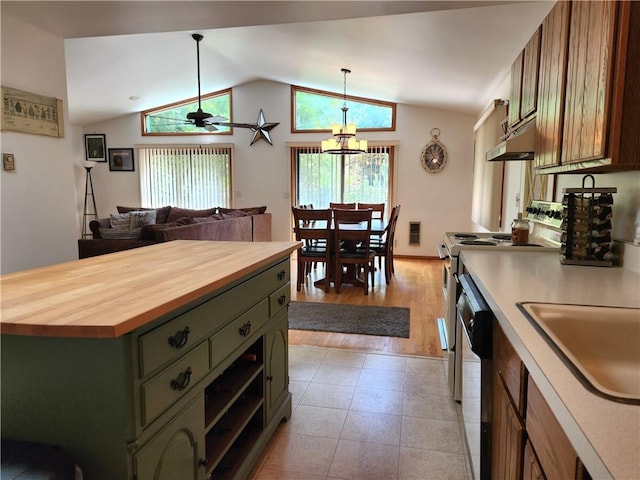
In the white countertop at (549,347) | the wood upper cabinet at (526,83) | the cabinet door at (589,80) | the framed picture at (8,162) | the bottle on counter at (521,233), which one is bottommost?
the white countertop at (549,347)

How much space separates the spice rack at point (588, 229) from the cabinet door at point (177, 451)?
1593 millimetres

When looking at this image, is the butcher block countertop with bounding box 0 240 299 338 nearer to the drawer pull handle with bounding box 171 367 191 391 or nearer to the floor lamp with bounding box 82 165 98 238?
the drawer pull handle with bounding box 171 367 191 391

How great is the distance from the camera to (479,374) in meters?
1.44

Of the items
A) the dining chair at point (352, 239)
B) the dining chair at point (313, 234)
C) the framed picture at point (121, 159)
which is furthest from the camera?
the framed picture at point (121, 159)

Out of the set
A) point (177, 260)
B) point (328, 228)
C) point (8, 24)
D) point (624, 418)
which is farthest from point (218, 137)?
point (624, 418)

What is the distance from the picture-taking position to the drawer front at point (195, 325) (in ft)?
3.43

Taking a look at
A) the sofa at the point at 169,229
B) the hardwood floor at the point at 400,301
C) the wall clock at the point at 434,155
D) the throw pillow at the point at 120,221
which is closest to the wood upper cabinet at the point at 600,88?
the hardwood floor at the point at 400,301

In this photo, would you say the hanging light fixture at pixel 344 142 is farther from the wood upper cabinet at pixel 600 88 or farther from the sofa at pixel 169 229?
the wood upper cabinet at pixel 600 88

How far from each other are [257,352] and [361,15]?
7.37 ft

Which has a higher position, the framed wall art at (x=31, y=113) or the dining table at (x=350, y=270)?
the framed wall art at (x=31, y=113)

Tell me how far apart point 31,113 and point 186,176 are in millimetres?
5220

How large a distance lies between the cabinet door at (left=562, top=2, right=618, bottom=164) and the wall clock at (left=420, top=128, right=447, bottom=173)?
17.9 ft

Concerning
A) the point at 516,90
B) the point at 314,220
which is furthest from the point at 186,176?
the point at 516,90

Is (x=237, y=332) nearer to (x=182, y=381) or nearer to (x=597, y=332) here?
(x=182, y=381)
